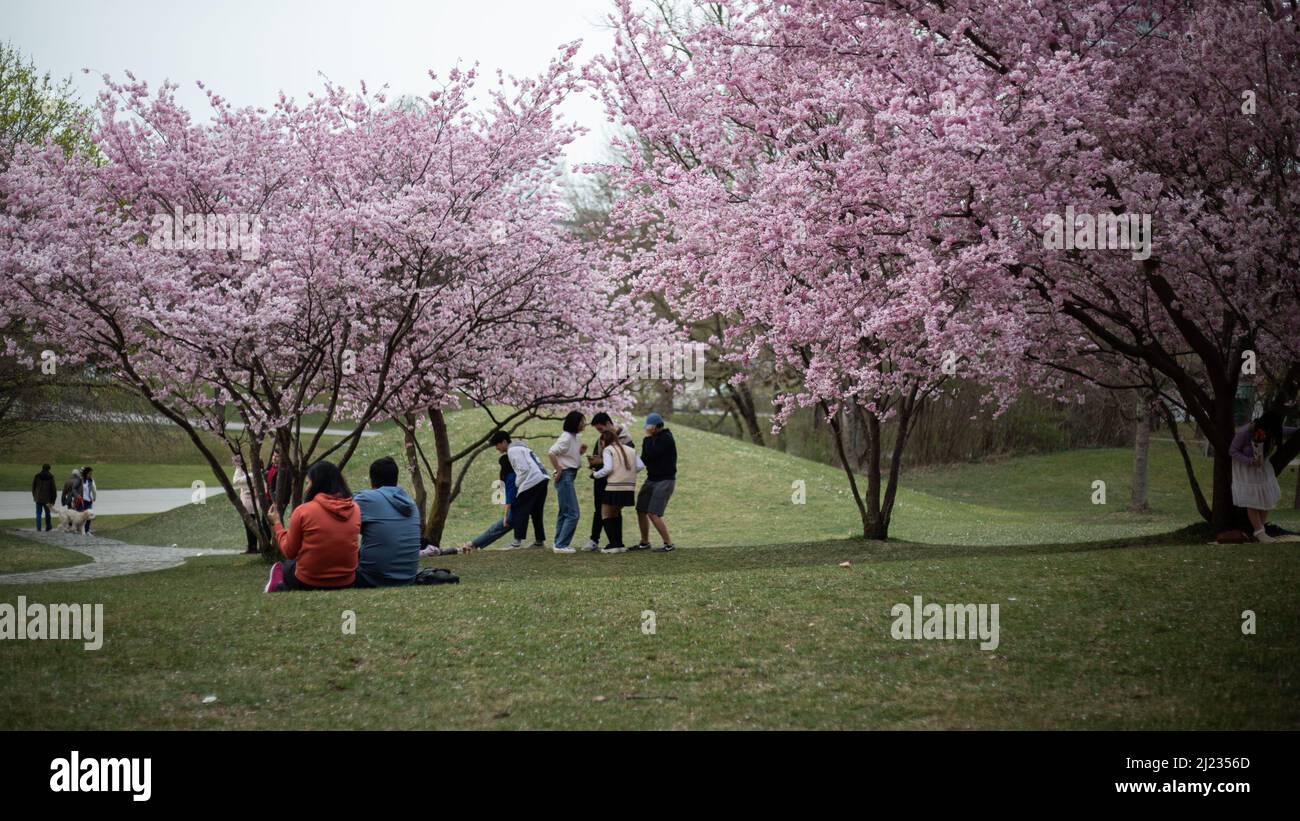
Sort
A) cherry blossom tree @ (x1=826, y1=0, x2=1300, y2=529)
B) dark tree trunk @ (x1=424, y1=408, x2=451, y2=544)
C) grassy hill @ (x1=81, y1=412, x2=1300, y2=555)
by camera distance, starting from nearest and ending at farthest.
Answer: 1. cherry blossom tree @ (x1=826, y1=0, x2=1300, y2=529)
2. dark tree trunk @ (x1=424, y1=408, x2=451, y2=544)
3. grassy hill @ (x1=81, y1=412, x2=1300, y2=555)

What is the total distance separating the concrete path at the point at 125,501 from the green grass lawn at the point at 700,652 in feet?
75.0

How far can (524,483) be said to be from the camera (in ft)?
56.0

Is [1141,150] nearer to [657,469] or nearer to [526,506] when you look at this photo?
[657,469]

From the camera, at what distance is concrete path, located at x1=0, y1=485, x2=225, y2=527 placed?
34.5 meters

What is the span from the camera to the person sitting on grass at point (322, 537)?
1047cm

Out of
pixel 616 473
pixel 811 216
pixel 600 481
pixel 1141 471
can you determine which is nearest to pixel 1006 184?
pixel 811 216

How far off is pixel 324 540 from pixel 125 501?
30.3 m

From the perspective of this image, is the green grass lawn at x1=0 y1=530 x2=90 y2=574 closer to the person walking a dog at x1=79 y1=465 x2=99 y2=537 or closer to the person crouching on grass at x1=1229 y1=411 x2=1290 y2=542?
the person walking a dog at x1=79 y1=465 x2=99 y2=537

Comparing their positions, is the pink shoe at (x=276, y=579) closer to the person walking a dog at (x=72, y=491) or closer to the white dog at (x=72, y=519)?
the white dog at (x=72, y=519)

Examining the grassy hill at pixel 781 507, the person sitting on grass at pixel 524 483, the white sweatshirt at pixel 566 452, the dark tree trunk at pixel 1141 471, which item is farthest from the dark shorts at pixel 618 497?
the dark tree trunk at pixel 1141 471

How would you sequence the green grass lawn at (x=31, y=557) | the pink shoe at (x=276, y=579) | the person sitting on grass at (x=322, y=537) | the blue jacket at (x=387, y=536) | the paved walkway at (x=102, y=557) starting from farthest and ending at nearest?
the green grass lawn at (x=31, y=557)
the paved walkway at (x=102, y=557)
the pink shoe at (x=276, y=579)
the blue jacket at (x=387, y=536)
the person sitting on grass at (x=322, y=537)

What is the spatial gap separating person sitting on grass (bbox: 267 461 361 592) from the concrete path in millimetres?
24139

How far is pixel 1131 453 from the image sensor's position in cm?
4612

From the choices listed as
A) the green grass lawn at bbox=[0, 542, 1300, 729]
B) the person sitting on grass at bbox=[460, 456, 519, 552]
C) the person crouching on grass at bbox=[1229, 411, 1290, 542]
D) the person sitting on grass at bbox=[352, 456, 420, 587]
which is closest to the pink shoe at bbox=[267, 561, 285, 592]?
the green grass lawn at bbox=[0, 542, 1300, 729]
